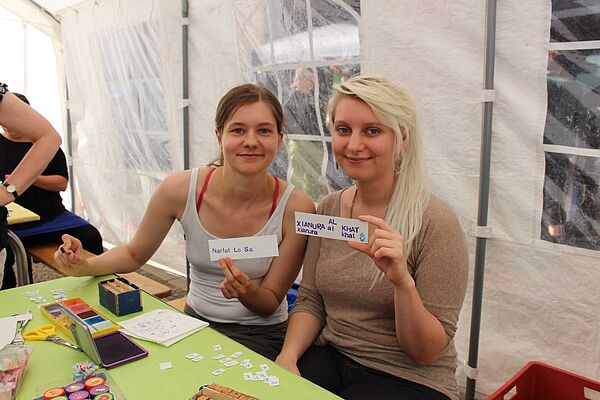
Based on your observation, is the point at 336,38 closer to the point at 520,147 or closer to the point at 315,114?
the point at 315,114

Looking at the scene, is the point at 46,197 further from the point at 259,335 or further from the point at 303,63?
the point at 259,335

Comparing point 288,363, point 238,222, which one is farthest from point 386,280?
point 238,222

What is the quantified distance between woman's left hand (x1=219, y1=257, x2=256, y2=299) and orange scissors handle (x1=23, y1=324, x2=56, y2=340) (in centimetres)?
54

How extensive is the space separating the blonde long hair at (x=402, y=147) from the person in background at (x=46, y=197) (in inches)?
114

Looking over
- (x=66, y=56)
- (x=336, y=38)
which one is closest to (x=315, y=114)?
(x=336, y=38)

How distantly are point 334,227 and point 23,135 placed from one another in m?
1.72

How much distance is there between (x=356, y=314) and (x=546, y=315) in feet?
4.04

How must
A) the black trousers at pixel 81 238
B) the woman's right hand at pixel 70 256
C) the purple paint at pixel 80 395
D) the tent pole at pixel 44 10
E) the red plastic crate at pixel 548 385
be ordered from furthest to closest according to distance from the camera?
the tent pole at pixel 44 10 → the black trousers at pixel 81 238 → the red plastic crate at pixel 548 385 → the woman's right hand at pixel 70 256 → the purple paint at pixel 80 395

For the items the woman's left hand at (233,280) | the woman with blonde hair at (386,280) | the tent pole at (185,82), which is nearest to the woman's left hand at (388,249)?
the woman with blonde hair at (386,280)

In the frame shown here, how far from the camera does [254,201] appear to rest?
200 centimetres

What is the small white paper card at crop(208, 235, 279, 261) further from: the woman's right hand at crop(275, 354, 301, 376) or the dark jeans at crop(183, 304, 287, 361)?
the dark jeans at crop(183, 304, 287, 361)

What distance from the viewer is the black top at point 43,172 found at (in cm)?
395

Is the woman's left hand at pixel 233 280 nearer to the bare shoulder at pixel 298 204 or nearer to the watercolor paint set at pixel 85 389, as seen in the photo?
the bare shoulder at pixel 298 204

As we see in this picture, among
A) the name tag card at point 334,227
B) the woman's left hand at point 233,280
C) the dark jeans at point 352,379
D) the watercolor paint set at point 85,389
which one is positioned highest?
the name tag card at point 334,227
